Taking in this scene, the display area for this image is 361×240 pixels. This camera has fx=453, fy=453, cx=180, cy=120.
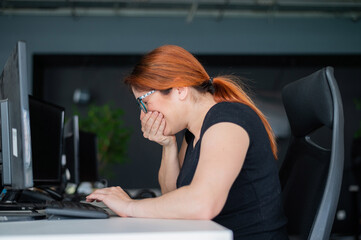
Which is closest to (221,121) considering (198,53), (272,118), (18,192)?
(18,192)

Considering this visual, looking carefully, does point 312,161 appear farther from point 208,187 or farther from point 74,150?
point 74,150

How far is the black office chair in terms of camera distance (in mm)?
1204

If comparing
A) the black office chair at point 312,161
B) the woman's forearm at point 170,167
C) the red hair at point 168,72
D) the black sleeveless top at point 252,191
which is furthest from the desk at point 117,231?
the woman's forearm at point 170,167

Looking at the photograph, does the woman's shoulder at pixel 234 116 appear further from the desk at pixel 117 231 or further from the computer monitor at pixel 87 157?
the computer monitor at pixel 87 157

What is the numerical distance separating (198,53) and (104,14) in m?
1.50

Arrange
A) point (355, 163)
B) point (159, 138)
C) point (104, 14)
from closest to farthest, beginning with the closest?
point (159, 138) < point (355, 163) < point (104, 14)

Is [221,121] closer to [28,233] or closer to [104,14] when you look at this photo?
[28,233]

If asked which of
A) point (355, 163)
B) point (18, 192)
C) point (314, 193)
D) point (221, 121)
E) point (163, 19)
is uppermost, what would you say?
point (163, 19)

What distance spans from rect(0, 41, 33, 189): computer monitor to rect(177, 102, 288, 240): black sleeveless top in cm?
48

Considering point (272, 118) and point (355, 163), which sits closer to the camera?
point (355, 163)

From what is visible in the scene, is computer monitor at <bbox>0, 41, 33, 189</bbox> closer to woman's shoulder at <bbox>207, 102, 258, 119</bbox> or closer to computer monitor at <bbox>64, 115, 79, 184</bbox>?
woman's shoulder at <bbox>207, 102, 258, 119</bbox>

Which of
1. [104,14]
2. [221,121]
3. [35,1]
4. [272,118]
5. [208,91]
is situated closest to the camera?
[221,121]

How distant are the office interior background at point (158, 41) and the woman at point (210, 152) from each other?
199 inches

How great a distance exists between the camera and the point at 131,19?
22.0 ft
